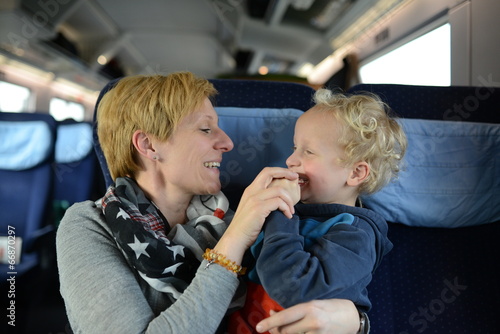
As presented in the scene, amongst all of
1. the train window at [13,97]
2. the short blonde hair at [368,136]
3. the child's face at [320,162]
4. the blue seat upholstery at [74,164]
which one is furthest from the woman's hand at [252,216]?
the train window at [13,97]

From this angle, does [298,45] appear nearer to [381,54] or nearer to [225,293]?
[381,54]

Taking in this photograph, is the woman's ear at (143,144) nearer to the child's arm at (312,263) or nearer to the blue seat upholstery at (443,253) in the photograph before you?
the child's arm at (312,263)

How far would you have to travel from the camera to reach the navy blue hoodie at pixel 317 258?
98 cm

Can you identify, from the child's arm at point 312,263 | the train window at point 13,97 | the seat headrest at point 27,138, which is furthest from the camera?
the train window at point 13,97

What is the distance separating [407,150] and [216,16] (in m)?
6.76

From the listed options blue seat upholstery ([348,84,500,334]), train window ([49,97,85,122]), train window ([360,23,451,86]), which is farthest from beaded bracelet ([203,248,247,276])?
train window ([49,97,85,122])

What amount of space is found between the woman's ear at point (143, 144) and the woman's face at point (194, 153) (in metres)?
0.03

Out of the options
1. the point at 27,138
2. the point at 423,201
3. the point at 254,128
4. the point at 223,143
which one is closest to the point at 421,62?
the point at 423,201

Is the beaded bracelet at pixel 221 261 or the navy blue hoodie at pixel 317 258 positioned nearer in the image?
the navy blue hoodie at pixel 317 258

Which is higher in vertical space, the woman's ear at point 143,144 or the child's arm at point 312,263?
the woman's ear at point 143,144

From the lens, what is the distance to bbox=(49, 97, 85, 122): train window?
729cm

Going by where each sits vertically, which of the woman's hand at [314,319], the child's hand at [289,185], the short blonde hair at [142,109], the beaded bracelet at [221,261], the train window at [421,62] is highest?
the train window at [421,62]

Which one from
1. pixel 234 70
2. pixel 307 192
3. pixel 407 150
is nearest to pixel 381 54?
pixel 407 150

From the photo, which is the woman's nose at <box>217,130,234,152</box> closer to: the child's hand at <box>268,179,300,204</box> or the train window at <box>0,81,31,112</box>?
the child's hand at <box>268,179,300,204</box>
